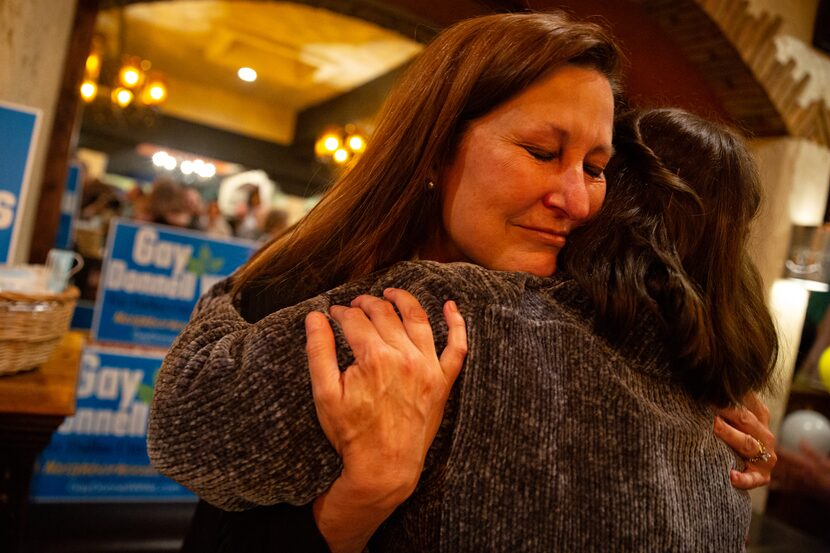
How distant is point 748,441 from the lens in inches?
36.0

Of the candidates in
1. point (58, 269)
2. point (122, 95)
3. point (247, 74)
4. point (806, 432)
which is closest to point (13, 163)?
point (58, 269)

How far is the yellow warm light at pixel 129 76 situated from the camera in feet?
18.1

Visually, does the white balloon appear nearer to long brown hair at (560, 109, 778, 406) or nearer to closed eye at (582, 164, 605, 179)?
long brown hair at (560, 109, 778, 406)

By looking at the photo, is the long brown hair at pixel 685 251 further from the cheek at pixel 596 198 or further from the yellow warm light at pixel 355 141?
the yellow warm light at pixel 355 141

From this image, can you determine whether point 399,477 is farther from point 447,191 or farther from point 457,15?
point 457,15

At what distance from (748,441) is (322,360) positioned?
0.68 m

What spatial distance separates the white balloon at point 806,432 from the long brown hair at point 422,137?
2.81m

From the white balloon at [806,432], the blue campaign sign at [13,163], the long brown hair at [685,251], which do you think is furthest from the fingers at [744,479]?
the white balloon at [806,432]

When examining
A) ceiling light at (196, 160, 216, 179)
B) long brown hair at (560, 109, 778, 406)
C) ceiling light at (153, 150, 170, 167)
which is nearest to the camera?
long brown hair at (560, 109, 778, 406)

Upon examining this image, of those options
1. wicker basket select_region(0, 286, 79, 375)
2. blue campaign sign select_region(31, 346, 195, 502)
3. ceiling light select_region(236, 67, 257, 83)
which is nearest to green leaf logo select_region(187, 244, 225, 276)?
blue campaign sign select_region(31, 346, 195, 502)

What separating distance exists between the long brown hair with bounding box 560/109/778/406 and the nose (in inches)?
1.6

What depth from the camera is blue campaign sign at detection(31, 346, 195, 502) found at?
9.38 ft

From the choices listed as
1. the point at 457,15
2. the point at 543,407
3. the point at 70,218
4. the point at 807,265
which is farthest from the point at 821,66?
the point at 70,218

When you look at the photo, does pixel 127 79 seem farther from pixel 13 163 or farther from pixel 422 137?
pixel 422 137
